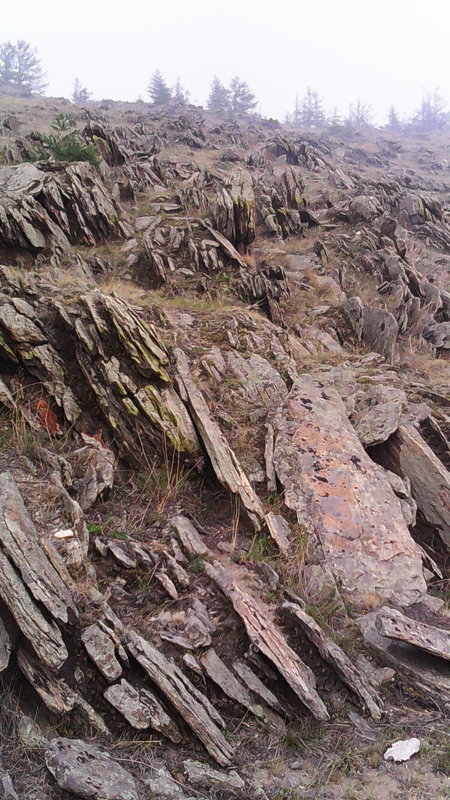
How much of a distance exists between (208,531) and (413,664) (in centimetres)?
243

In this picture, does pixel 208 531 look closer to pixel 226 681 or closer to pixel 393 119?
pixel 226 681

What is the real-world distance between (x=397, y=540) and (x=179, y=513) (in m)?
2.68

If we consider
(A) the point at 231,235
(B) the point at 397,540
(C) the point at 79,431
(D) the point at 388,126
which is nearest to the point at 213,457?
(C) the point at 79,431

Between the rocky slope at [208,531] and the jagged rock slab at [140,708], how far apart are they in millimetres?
11

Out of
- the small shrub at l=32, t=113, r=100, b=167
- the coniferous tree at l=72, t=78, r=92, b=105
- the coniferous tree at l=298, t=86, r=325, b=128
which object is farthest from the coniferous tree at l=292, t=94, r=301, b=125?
the small shrub at l=32, t=113, r=100, b=167

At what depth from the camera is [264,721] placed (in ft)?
11.4

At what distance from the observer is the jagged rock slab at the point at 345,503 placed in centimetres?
468

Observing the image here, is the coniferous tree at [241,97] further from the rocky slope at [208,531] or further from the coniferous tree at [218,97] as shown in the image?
the rocky slope at [208,531]

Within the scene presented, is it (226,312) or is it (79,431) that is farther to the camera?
(226,312)

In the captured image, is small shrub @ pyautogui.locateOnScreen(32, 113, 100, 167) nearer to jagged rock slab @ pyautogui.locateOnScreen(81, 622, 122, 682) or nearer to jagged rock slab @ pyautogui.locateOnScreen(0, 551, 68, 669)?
jagged rock slab @ pyautogui.locateOnScreen(0, 551, 68, 669)

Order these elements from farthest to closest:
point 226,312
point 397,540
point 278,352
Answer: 1. point 226,312
2. point 278,352
3. point 397,540

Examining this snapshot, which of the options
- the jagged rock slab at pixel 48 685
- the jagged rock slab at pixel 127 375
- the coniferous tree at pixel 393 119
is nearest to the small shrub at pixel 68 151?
the jagged rock slab at pixel 127 375

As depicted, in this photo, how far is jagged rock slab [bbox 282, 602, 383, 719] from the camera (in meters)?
3.56

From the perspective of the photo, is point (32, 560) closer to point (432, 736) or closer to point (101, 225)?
point (432, 736)
